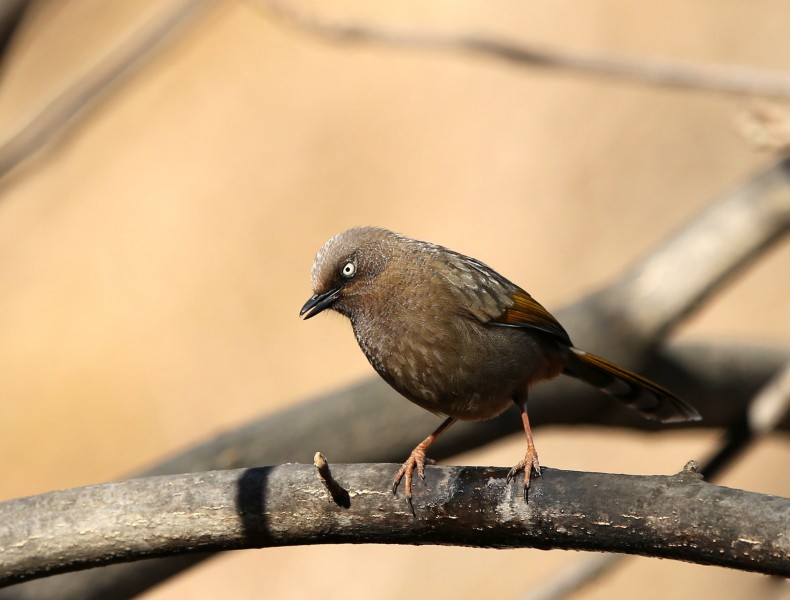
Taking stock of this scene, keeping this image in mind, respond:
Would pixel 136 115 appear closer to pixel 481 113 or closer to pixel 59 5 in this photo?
pixel 59 5

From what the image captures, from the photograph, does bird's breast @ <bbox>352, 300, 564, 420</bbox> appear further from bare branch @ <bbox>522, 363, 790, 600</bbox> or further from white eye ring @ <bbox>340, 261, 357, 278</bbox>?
bare branch @ <bbox>522, 363, 790, 600</bbox>

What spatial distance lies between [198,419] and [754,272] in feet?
21.7

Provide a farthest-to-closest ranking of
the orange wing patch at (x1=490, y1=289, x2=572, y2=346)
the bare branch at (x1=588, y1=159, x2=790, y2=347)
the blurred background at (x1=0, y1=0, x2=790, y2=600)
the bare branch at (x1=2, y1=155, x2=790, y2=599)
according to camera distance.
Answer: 1. the blurred background at (x1=0, y1=0, x2=790, y2=600)
2. the bare branch at (x1=588, y1=159, x2=790, y2=347)
3. the bare branch at (x1=2, y1=155, x2=790, y2=599)
4. the orange wing patch at (x1=490, y1=289, x2=572, y2=346)

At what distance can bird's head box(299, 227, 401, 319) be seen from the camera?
4570 millimetres

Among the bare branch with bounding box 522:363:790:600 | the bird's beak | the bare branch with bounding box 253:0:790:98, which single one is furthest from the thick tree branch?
the bare branch with bounding box 253:0:790:98

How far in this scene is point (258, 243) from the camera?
1256 cm

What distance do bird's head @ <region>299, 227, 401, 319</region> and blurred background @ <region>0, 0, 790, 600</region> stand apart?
6600 mm

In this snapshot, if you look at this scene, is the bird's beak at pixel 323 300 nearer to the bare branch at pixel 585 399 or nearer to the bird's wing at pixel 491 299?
the bird's wing at pixel 491 299

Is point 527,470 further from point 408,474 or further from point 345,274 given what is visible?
point 345,274

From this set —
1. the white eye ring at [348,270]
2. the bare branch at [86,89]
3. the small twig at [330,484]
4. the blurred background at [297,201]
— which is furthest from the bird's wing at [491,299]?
the blurred background at [297,201]

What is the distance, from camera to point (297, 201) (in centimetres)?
1270

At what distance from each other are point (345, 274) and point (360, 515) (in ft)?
4.43

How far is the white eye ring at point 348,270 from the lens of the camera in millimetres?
4578

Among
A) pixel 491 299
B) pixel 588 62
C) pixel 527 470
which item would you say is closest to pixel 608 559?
pixel 491 299
